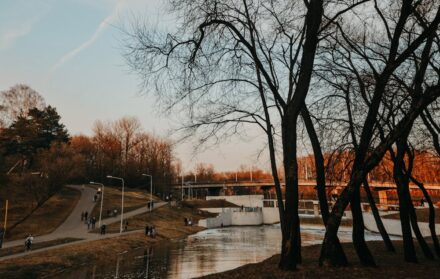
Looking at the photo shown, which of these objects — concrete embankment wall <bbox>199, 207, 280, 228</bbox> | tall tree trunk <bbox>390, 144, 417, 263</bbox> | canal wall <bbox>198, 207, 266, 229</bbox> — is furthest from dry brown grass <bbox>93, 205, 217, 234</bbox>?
tall tree trunk <bbox>390, 144, 417, 263</bbox>

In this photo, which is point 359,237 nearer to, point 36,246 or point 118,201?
point 36,246

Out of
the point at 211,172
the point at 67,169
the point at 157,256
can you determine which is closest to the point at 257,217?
the point at 67,169

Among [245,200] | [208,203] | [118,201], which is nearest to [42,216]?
[118,201]

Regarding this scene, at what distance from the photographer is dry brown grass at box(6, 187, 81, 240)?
46.2 meters

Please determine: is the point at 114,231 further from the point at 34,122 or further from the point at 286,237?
the point at 286,237

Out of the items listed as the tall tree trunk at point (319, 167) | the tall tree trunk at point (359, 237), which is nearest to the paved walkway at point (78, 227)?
the tall tree trunk at point (319, 167)

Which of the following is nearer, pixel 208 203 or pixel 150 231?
pixel 150 231

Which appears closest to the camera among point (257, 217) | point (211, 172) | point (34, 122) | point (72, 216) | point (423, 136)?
point (423, 136)

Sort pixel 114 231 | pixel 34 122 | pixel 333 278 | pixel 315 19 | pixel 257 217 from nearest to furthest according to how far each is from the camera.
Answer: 1. pixel 333 278
2. pixel 315 19
3. pixel 114 231
4. pixel 34 122
5. pixel 257 217

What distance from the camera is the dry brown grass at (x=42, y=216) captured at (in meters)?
46.2

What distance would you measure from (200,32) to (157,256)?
23773 millimetres

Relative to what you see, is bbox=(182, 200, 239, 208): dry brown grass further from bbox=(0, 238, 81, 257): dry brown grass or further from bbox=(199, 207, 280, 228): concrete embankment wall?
bbox=(0, 238, 81, 257): dry brown grass

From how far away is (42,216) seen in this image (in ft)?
180

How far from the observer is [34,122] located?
66125 mm
